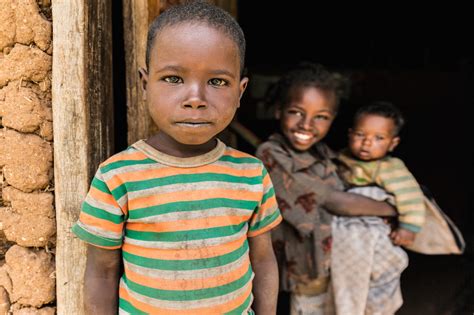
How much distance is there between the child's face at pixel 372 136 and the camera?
2.12 meters

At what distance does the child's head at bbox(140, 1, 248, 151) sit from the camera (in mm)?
1123

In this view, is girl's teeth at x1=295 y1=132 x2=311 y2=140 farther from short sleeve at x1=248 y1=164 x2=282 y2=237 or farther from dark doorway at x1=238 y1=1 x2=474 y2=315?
dark doorway at x1=238 y1=1 x2=474 y2=315

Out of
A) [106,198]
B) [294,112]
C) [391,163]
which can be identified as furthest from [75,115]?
[391,163]

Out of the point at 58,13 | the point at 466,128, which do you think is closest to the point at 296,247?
the point at 58,13

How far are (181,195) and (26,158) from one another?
57cm

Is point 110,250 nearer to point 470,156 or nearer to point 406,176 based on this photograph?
point 406,176

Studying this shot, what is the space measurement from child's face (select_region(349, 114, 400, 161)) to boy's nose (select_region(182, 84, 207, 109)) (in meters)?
1.22

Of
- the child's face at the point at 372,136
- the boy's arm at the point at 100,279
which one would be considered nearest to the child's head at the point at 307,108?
the child's face at the point at 372,136

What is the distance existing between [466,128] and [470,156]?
371 millimetres

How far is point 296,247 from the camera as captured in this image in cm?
191

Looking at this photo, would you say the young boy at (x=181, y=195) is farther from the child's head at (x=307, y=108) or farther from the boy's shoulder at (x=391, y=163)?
the boy's shoulder at (x=391, y=163)

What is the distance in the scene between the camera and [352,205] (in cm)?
197

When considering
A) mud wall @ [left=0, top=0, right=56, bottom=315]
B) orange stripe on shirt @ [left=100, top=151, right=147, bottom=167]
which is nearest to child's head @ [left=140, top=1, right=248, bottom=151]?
orange stripe on shirt @ [left=100, top=151, right=147, bottom=167]

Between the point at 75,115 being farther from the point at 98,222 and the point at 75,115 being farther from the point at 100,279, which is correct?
the point at 100,279
